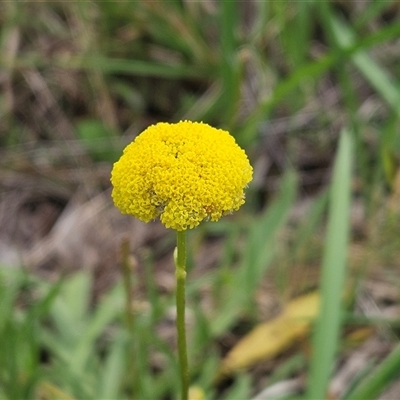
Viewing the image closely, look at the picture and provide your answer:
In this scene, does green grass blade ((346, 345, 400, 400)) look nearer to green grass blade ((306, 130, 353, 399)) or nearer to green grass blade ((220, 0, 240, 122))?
green grass blade ((306, 130, 353, 399))

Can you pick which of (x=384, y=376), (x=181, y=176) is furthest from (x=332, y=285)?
(x=181, y=176)

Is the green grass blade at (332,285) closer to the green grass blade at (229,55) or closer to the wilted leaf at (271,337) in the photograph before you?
the wilted leaf at (271,337)

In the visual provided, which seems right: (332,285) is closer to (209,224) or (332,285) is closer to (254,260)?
(254,260)

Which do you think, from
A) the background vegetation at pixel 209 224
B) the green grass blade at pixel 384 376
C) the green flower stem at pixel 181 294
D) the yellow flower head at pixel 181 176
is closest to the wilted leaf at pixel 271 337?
the background vegetation at pixel 209 224

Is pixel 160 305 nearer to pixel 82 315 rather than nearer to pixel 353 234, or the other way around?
pixel 82 315

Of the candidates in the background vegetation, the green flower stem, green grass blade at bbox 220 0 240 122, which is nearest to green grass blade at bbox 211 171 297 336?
Answer: the background vegetation

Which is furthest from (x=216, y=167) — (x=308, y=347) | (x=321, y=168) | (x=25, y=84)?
(x=25, y=84)
